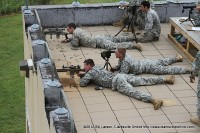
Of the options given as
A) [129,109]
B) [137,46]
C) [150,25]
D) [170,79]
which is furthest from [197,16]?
[129,109]

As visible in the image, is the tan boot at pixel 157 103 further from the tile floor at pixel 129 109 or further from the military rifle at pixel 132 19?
the military rifle at pixel 132 19

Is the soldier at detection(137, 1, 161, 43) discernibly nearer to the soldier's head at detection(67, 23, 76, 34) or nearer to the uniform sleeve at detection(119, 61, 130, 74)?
the soldier's head at detection(67, 23, 76, 34)

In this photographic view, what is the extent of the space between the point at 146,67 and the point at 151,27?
1.89 m

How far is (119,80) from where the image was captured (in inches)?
364

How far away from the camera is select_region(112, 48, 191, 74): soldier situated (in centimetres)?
962

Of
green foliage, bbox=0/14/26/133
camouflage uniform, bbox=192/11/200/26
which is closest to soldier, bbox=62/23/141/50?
camouflage uniform, bbox=192/11/200/26

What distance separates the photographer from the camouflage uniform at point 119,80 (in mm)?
9148

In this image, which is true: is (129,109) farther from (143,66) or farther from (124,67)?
(143,66)

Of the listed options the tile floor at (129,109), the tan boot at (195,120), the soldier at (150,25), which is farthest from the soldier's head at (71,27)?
the tan boot at (195,120)

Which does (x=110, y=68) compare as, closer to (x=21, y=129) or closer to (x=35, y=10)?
(x=35, y=10)

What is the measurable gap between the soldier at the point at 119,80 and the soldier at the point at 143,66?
0.73 ft

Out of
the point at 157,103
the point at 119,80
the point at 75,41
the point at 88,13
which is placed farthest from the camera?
the point at 88,13

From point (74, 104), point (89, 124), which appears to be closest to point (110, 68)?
point (74, 104)

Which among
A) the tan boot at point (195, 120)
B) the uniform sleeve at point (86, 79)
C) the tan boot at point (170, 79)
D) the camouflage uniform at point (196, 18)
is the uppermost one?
the camouflage uniform at point (196, 18)
